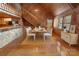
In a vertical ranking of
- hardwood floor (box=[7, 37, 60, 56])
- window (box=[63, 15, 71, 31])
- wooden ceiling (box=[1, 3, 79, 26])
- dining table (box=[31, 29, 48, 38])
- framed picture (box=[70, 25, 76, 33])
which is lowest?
hardwood floor (box=[7, 37, 60, 56])

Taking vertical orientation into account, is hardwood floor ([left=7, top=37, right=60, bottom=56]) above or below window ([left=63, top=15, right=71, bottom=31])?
below

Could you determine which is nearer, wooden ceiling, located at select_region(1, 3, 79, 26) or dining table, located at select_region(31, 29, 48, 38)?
wooden ceiling, located at select_region(1, 3, 79, 26)

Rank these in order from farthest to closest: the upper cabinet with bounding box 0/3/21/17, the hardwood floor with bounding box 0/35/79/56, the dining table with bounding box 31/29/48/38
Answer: the dining table with bounding box 31/29/48/38 < the hardwood floor with bounding box 0/35/79/56 < the upper cabinet with bounding box 0/3/21/17

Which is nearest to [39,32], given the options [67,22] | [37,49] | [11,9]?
[37,49]

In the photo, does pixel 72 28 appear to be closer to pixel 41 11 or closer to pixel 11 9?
pixel 41 11

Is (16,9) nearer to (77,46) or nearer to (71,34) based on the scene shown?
(71,34)

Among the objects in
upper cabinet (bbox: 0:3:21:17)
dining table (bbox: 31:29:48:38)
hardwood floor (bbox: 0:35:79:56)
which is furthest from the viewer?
dining table (bbox: 31:29:48:38)

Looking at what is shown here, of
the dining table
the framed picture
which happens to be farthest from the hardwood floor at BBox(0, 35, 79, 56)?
the framed picture

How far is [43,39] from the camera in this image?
97.3 inches

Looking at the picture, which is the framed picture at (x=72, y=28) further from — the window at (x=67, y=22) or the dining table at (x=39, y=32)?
the dining table at (x=39, y=32)

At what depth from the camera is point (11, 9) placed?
7.46ft

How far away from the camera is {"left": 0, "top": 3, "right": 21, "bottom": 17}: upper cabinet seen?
221cm

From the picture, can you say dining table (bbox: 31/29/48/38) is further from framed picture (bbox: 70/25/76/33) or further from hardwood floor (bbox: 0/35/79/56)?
framed picture (bbox: 70/25/76/33)

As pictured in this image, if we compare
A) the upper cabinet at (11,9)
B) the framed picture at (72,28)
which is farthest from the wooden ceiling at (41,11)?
the framed picture at (72,28)
